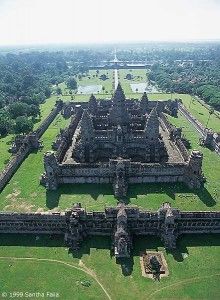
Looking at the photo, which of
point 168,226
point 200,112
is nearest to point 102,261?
point 168,226

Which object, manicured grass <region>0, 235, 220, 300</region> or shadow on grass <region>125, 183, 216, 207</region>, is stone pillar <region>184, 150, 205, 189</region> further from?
manicured grass <region>0, 235, 220, 300</region>

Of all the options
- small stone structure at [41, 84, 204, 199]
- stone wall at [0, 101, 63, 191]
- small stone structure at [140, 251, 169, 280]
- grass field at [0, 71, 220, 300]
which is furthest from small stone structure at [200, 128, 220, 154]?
stone wall at [0, 101, 63, 191]

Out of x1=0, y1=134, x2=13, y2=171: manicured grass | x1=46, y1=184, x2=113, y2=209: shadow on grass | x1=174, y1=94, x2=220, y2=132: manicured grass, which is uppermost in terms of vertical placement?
x1=46, y1=184, x2=113, y2=209: shadow on grass

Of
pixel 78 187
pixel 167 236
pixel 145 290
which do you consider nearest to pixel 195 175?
pixel 167 236

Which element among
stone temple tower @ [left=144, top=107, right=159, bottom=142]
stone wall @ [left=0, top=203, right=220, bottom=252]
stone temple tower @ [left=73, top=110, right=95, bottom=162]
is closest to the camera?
stone wall @ [left=0, top=203, right=220, bottom=252]

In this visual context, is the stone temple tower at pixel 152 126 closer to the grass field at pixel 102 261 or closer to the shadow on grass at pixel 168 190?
the shadow on grass at pixel 168 190

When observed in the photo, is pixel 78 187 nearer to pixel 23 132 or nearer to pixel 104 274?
pixel 104 274

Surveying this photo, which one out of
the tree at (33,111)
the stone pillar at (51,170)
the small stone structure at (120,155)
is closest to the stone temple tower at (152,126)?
the small stone structure at (120,155)
